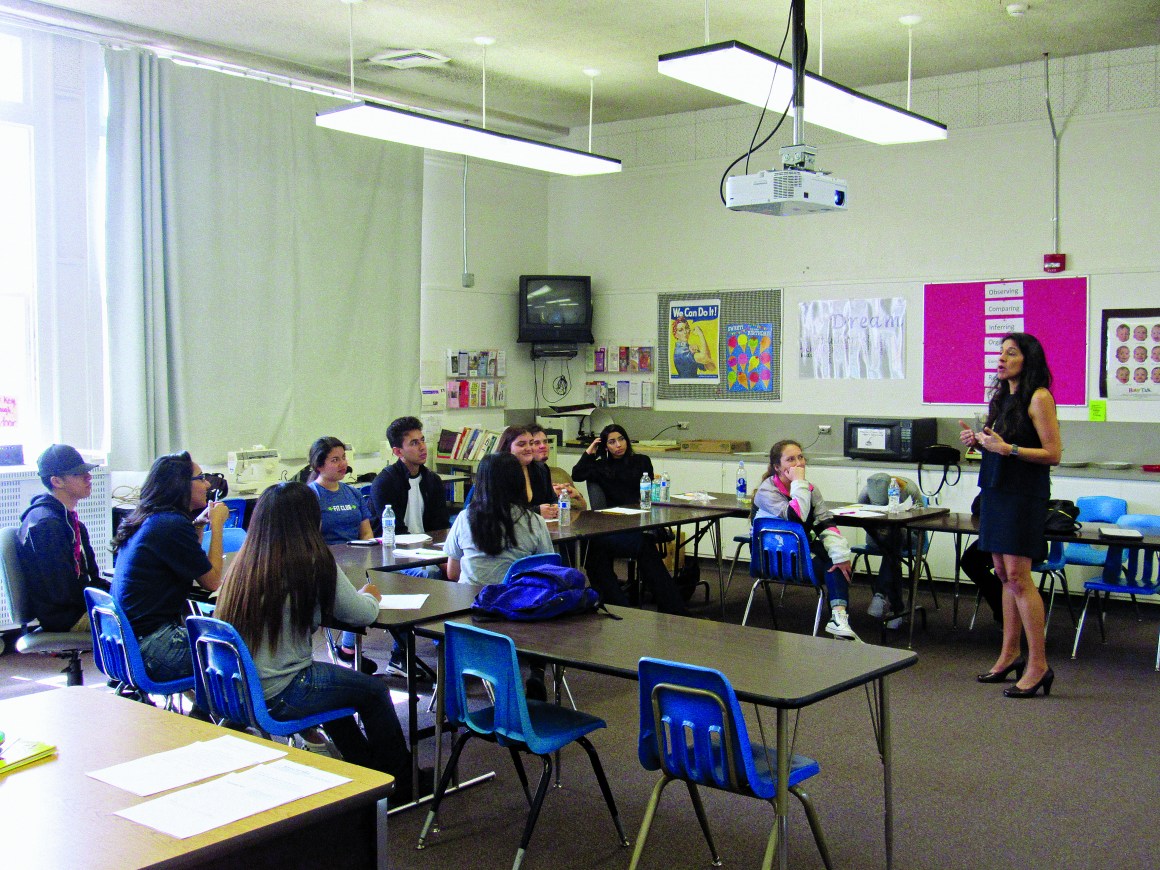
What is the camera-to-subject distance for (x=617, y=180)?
980 cm

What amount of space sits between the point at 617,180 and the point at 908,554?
14.7 ft

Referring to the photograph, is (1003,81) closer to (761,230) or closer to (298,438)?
(761,230)

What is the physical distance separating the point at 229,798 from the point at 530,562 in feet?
6.80

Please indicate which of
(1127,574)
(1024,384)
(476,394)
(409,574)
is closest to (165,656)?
(409,574)

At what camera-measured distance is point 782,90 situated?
5.55 m

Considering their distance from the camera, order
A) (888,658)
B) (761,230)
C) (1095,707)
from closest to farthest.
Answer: (888,658), (1095,707), (761,230)

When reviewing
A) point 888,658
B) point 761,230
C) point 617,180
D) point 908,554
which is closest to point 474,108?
point 617,180

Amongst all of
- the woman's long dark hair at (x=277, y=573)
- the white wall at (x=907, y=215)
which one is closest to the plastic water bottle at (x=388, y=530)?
the woman's long dark hair at (x=277, y=573)

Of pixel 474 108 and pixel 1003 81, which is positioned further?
pixel 474 108

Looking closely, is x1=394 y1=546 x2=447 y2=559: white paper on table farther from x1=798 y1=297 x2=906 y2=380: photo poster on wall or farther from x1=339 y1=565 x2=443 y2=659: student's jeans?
x1=798 y1=297 x2=906 y2=380: photo poster on wall

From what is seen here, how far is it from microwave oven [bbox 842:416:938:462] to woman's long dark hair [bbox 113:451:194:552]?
5.29 m

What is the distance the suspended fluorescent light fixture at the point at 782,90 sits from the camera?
5082 millimetres

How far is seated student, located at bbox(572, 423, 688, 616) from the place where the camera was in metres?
6.62

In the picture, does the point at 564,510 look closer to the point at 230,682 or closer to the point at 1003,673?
the point at 1003,673
